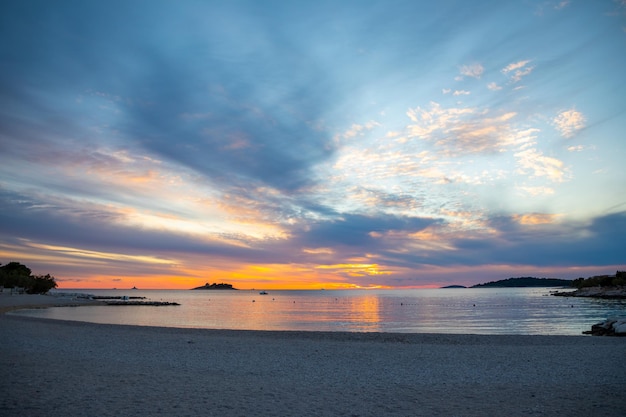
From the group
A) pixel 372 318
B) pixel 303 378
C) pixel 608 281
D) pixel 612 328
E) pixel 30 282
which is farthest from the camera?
pixel 608 281

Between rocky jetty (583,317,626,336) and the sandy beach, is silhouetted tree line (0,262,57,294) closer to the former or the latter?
the sandy beach

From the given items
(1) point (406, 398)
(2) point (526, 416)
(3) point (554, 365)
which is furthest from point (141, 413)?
(3) point (554, 365)

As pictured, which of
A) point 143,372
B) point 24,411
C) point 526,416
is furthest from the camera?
point 143,372

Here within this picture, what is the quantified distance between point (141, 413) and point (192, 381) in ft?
13.4

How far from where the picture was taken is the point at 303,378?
14492mm

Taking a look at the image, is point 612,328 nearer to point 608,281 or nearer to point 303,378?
point 303,378

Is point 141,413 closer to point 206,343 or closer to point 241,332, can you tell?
point 206,343

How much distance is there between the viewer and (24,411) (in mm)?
9141

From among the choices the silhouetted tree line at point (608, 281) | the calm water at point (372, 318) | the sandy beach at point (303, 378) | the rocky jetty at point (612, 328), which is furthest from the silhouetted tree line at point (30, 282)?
the silhouetted tree line at point (608, 281)

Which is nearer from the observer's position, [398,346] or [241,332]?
[398,346]

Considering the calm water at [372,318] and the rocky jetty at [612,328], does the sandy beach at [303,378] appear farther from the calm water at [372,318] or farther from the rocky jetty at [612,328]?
the calm water at [372,318]

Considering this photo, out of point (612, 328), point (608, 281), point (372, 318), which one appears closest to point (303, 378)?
point (612, 328)

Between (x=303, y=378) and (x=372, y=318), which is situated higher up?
(x=303, y=378)

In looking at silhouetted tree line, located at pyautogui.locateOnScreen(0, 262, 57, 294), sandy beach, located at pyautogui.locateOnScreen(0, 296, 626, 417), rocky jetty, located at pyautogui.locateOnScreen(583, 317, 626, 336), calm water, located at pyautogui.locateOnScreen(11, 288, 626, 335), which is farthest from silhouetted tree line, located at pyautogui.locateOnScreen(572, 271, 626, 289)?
silhouetted tree line, located at pyautogui.locateOnScreen(0, 262, 57, 294)
